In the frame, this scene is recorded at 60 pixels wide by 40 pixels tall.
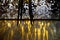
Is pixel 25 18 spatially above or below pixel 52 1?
below

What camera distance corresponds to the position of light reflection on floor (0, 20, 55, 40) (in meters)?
1.44

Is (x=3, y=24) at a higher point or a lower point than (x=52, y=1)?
lower

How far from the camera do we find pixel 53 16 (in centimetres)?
143

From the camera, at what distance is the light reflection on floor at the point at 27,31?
144 centimetres

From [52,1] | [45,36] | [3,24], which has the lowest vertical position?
[45,36]

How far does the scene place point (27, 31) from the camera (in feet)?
4.76

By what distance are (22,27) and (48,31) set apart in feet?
0.94

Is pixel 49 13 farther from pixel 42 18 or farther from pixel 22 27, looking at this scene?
pixel 22 27

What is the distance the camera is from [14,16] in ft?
4.83

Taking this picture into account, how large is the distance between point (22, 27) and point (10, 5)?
28cm

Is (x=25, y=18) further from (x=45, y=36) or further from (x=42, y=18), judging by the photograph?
(x=45, y=36)

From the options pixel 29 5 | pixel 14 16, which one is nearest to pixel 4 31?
pixel 14 16

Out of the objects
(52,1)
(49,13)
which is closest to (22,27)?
(49,13)

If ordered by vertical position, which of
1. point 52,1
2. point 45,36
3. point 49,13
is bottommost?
point 45,36
